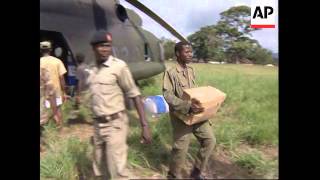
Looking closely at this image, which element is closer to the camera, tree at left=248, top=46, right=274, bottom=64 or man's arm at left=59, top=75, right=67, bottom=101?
tree at left=248, top=46, right=274, bottom=64

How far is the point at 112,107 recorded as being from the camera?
347 cm

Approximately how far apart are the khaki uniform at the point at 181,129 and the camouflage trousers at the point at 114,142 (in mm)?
530

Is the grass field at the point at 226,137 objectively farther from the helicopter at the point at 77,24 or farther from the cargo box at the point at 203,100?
the helicopter at the point at 77,24

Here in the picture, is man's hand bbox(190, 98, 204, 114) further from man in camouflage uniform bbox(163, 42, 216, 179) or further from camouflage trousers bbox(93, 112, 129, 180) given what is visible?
camouflage trousers bbox(93, 112, 129, 180)

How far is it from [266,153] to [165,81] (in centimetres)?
139

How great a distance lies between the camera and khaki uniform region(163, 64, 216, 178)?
3.84 m

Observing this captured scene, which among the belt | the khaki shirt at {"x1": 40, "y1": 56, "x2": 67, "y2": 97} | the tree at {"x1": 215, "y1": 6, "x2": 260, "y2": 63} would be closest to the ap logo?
the tree at {"x1": 215, "y1": 6, "x2": 260, "y2": 63}

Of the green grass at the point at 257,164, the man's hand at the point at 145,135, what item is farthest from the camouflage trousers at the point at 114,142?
the green grass at the point at 257,164

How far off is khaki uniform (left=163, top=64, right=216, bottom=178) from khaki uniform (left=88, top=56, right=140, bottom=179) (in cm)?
46

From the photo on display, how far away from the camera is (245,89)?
519 centimetres

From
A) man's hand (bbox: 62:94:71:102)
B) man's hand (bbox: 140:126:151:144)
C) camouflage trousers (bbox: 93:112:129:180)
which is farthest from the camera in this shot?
man's hand (bbox: 62:94:71:102)

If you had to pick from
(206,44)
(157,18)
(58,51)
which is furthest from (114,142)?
(58,51)

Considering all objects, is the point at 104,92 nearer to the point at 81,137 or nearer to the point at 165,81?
the point at 165,81

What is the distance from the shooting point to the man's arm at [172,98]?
372 centimetres
